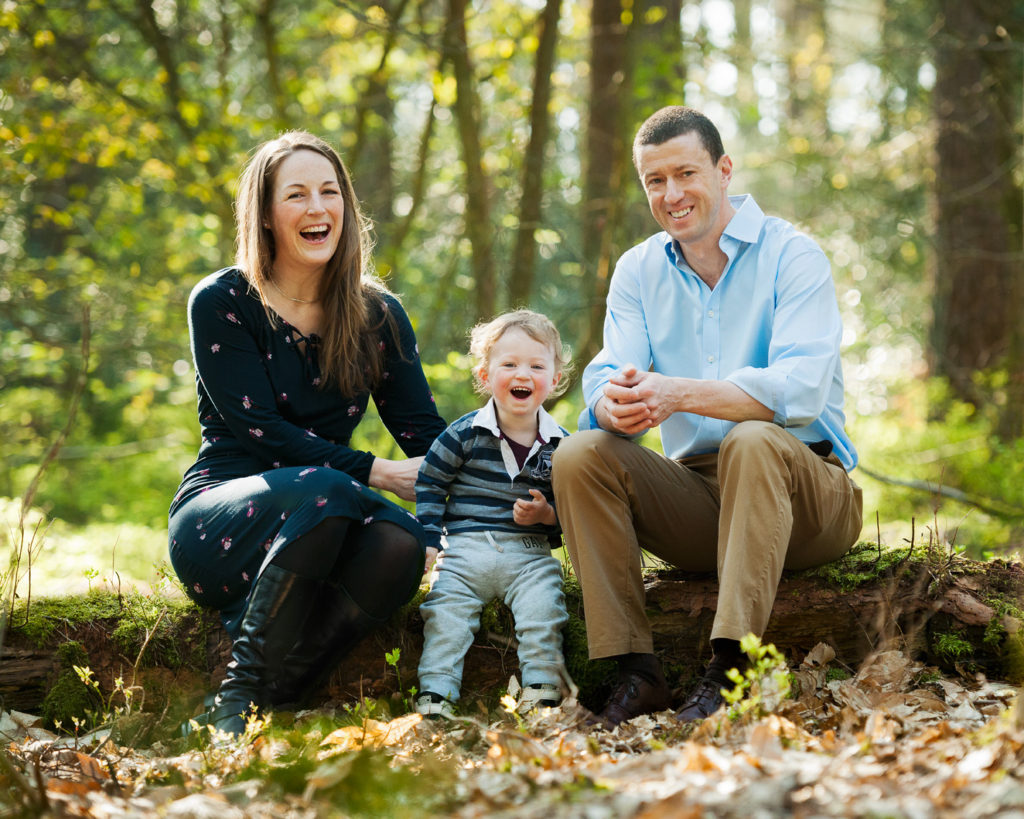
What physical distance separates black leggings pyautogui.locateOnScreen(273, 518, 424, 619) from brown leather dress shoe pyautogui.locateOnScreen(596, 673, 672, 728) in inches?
29.3

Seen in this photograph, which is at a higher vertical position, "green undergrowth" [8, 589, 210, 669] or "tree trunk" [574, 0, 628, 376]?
"tree trunk" [574, 0, 628, 376]

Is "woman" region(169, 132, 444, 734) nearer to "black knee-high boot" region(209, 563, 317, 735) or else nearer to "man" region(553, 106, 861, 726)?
"black knee-high boot" region(209, 563, 317, 735)

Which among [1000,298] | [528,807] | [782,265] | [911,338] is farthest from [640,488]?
[911,338]

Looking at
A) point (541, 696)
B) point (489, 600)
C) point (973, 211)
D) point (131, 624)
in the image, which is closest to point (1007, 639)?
point (541, 696)

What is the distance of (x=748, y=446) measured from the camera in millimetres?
2818

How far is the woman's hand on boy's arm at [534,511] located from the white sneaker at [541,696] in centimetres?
56

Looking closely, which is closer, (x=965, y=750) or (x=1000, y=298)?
(x=965, y=750)

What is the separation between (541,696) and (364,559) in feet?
2.35

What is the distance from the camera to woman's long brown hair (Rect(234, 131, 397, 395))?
3.50 meters

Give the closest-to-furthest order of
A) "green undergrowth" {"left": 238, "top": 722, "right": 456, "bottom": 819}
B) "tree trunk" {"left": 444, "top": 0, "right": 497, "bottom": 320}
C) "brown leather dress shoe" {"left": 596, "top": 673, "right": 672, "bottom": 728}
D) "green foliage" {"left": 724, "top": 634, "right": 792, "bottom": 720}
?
"green undergrowth" {"left": 238, "top": 722, "right": 456, "bottom": 819} → "green foliage" {"left": 724, "top": 634, "right": 792, "bottom": 720} → "brown leather dress shoe" {"left": 596, "top": 673, "right": 672, "bottom": 728} → "tree trunk" {"left": 444, "top": 0, "right": 497, "bottom": 320}

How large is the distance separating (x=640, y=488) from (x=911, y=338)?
35.2ft

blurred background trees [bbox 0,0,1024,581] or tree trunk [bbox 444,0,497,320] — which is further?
blurred background trees [bbox 0,0,1024,581]

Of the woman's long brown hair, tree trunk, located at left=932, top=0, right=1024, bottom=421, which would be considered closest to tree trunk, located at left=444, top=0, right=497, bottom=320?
the woman's long brown hair

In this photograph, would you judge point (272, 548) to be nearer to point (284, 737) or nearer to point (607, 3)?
point (284, 737)
